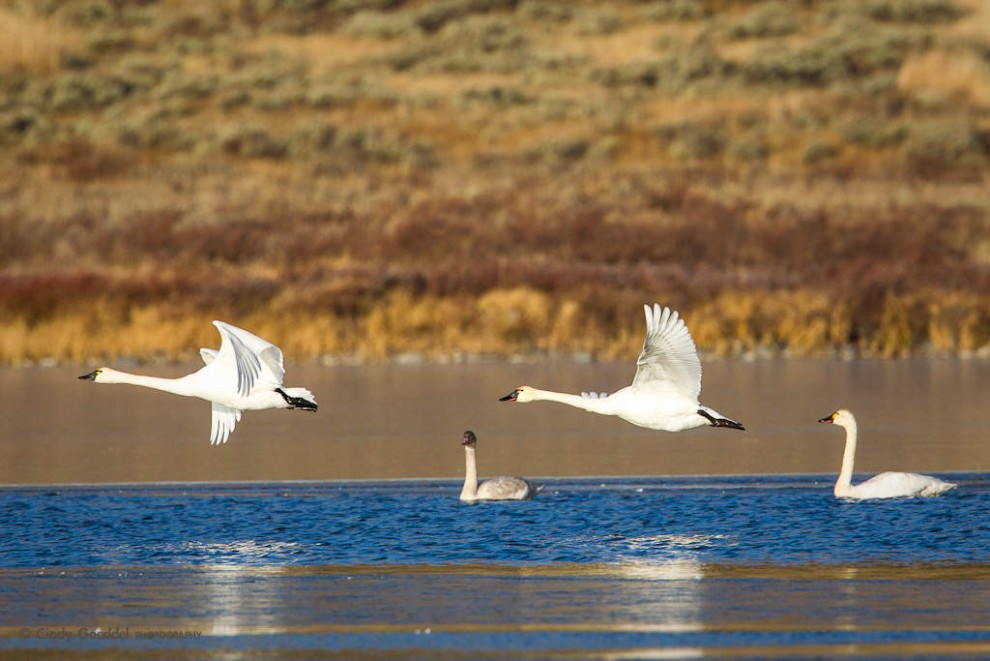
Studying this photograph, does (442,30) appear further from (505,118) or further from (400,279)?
(400,279)

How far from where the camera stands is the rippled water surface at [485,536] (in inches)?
330

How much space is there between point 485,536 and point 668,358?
69.4 inches

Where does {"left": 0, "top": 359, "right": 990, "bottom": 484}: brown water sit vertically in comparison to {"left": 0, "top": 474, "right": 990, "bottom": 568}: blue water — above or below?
above

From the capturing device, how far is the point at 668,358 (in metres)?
12.4

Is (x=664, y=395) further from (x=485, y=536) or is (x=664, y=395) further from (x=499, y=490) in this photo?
(x=485, y=536)

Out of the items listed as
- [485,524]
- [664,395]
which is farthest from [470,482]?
[664,395]

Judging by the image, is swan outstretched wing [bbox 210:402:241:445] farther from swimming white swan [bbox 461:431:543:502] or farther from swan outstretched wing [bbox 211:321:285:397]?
swimming white swan [bbox 461:431:543:502]

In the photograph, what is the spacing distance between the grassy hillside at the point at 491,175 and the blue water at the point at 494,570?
12.5 metres

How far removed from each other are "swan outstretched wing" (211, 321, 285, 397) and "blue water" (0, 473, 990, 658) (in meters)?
0.89

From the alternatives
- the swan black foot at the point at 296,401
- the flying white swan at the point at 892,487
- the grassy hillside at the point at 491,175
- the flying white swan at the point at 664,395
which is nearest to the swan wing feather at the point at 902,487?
the flying white swan at the point at 892,487

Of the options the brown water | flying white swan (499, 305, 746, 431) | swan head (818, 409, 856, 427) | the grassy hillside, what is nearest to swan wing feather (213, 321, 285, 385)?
the brown water

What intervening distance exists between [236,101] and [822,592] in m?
42.0

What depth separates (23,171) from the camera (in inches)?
1674

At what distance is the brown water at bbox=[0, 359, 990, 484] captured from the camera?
15.5 m
